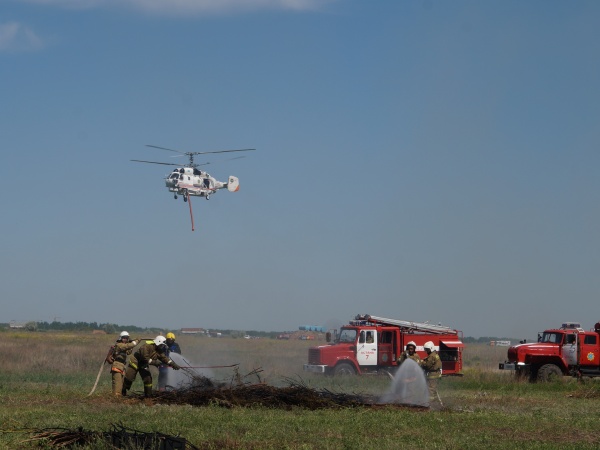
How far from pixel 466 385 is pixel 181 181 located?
68.0ft

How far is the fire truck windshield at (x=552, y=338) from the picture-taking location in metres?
32.3

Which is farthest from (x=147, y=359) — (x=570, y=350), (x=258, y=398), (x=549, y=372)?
(x=570, y=350)

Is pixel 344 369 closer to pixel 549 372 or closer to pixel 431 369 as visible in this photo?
pixel 549 372

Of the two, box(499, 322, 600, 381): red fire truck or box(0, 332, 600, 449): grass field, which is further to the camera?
box(499, 322, 600, 381): red fire truck

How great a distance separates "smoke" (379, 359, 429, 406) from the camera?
20.6 meters

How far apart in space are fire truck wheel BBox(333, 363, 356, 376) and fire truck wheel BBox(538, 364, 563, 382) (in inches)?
300

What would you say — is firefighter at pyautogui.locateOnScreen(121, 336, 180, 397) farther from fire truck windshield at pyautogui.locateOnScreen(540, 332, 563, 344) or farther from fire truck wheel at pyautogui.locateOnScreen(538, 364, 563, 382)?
fire truck windshield at pyautogui.locateOnScreen(540, 332, 563, 344)

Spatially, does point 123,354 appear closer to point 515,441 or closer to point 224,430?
point 224,430

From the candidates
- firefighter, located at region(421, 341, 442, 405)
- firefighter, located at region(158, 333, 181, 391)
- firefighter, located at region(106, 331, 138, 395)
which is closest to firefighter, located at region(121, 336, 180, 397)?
firefighter, located at region(106, 331, 138, 395)

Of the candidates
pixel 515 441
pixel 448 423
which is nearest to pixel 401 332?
pixel 448 423

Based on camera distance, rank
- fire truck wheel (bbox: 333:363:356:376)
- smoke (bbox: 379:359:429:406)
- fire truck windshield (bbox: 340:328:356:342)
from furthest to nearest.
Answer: fire truck windshield (bbox: 340:328:356:342), fire truck wheel (bbox: 333:363:356:376), smoke (bbox: 379:359:429:406)

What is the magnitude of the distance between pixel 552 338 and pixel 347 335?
27.3ft

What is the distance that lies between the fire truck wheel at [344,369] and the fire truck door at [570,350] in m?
8.45

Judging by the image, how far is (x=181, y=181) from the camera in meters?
45.2
